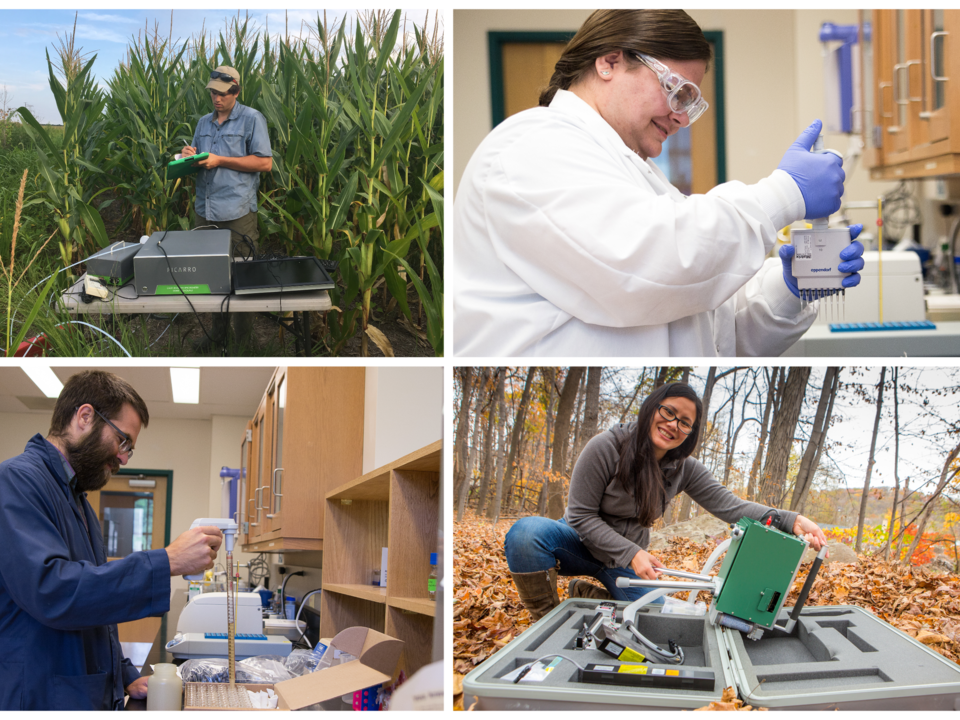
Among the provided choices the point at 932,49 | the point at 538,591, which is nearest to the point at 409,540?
the point at 538,591

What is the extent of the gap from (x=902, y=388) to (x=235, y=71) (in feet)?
5.00

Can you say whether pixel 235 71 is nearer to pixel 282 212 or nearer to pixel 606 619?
pixel 282 212

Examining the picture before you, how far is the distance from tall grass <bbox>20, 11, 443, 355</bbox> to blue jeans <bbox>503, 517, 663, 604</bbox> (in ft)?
1.50

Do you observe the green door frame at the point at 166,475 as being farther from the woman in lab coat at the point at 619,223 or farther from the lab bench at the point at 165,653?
the woman in lab coat at the point at 619,223

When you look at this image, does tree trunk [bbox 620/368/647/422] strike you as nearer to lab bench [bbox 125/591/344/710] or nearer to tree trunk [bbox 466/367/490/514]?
tree trunk [bbox 466/367/490/514]

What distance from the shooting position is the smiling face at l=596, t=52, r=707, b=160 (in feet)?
4.22

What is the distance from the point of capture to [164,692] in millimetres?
1305

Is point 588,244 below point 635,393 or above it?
above

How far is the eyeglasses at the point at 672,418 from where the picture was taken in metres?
1.50

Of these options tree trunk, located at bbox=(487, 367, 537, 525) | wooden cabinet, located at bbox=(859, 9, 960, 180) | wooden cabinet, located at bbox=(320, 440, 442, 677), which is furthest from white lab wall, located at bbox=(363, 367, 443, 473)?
wooden cabinet, located at bbox=(859, 9, 960, 180)

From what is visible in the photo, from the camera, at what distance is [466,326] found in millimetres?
1248

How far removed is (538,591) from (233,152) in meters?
1.12

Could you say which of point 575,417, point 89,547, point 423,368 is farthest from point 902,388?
point 89,547

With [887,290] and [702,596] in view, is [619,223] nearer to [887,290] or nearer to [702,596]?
[702,596]
